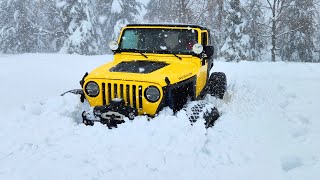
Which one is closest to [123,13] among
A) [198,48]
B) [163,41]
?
[163,41]

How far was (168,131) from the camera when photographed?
5.46 metres

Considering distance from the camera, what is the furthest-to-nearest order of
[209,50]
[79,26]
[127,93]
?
[79,26], [209,50], [127,93]

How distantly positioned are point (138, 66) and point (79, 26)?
82.6 ft

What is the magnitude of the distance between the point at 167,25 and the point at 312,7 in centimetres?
2688

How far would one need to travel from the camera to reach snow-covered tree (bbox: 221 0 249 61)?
2862 cm

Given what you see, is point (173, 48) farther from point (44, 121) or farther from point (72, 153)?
point (72, 153)

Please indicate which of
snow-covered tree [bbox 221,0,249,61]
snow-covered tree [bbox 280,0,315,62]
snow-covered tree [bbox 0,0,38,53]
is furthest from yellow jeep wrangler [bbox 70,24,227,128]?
snow-covered tree [bbox 0,0,38,53]

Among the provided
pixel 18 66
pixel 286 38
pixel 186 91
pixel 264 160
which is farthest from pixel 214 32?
pixel 264 160

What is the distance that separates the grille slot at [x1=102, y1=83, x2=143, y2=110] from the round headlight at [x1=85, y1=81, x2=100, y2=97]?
0.19m

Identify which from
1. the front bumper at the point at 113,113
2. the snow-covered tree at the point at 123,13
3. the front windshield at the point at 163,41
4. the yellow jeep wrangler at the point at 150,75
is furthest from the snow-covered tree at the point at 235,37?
the front bumper at the point at 113,113

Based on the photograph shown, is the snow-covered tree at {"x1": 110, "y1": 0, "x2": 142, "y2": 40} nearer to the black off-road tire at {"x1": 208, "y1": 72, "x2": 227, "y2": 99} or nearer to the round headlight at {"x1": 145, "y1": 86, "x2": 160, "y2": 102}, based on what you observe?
the black off-road tire at {"x1": 208, "y1": 72, "x2": 227, "y2": 99}

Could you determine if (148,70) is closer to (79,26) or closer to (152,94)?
(152,94)

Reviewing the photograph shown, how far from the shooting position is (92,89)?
6391mm

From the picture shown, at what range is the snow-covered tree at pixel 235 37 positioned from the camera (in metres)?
28.6
